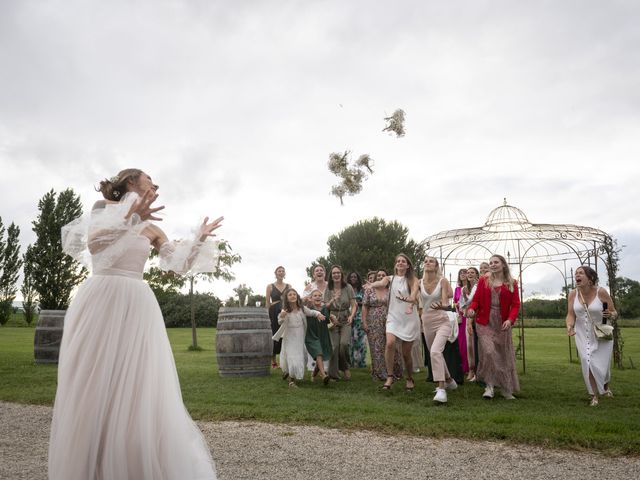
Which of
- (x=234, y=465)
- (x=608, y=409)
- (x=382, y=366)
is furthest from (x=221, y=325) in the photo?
(x=608, y=409)

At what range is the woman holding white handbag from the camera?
8156 millimetres

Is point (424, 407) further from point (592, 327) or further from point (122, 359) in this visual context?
point (122, 359)

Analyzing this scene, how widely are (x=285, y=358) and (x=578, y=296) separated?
5.23 meters

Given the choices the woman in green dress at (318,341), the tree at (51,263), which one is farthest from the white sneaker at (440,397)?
the tree at (51,263)

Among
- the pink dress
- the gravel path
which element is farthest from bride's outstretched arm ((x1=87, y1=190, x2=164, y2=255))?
the pink dress

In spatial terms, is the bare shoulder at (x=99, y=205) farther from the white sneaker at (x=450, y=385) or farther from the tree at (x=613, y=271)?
the tree at (x=613, y=271)

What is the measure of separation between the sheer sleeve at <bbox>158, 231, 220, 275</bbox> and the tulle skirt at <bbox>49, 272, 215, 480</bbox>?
332 mm

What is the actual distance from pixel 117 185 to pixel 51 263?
48.8 meters

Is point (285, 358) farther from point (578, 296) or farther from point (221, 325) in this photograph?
point (578, 296)

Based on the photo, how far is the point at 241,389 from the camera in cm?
917

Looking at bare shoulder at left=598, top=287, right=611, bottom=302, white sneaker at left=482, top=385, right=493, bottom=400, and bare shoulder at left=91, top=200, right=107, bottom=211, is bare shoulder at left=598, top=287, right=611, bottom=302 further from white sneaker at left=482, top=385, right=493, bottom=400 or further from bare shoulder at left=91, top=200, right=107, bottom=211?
bare shoulder at left=91, top=200, right=107, bottom=211

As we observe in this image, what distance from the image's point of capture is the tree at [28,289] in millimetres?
47594

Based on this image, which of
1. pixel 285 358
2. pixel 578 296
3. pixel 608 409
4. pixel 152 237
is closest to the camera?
pixel 152 237

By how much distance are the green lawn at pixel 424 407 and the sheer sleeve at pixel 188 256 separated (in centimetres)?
315
